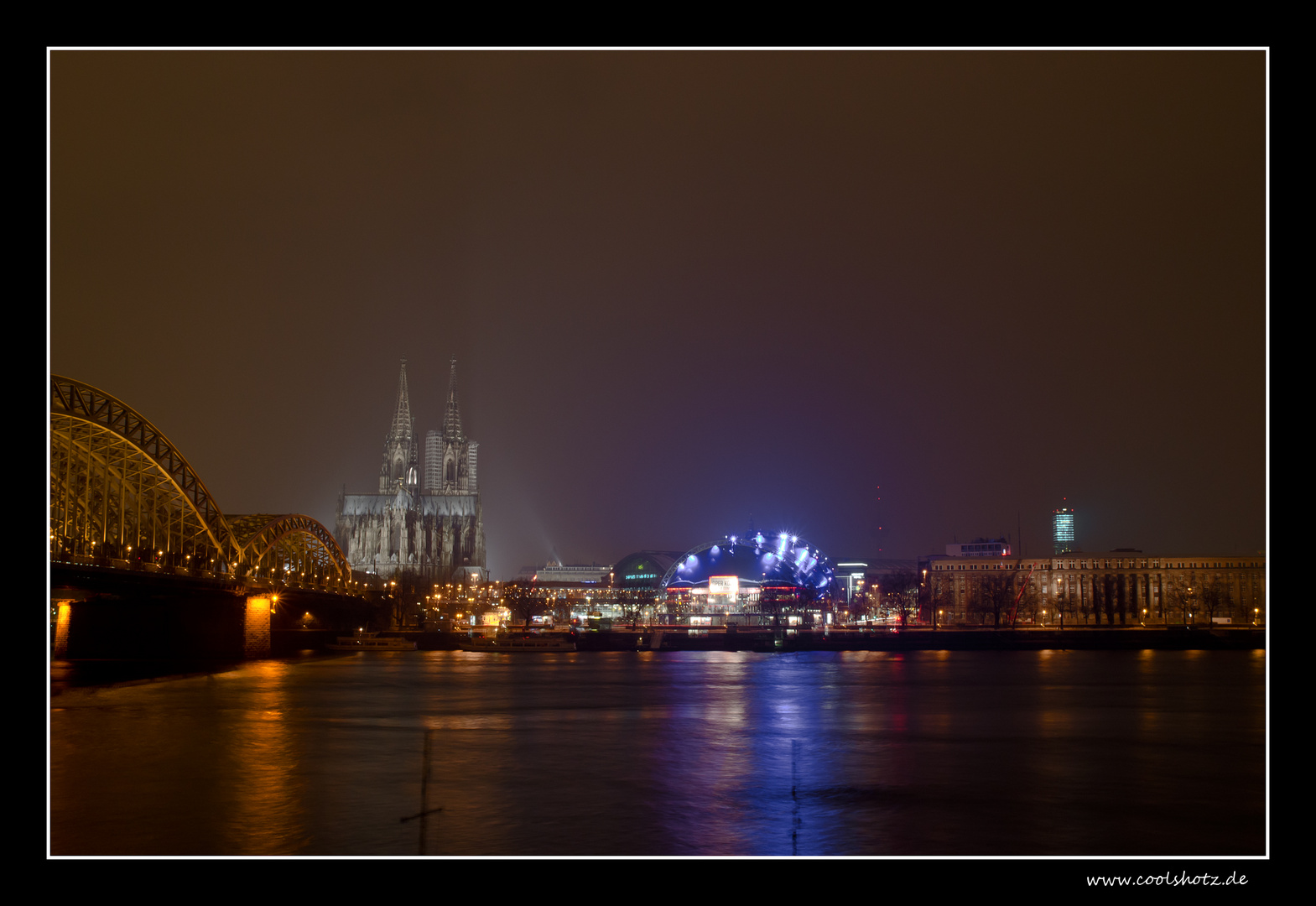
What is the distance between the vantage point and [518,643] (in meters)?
105

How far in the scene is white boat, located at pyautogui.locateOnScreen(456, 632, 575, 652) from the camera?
10456 centimetres

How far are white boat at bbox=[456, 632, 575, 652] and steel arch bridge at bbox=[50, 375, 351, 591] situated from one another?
15.0m

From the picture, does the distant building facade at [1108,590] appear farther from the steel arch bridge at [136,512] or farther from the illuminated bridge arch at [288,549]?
the steel arch bridge at [136,512]

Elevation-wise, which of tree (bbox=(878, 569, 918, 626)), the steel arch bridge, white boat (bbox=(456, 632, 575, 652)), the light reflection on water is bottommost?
tree (bbox=(878, 569, 918, 626))

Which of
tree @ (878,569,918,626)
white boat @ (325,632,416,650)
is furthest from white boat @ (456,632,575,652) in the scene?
tree @ (878,569,918,626)

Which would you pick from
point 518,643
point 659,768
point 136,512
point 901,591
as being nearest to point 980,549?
point 901,591

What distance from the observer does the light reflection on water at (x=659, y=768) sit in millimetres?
23469

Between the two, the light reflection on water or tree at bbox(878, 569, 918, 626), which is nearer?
the light reflection on water

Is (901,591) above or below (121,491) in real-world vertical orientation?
below

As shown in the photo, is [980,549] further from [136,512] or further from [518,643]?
[136,512]

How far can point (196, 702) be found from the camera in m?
49.0

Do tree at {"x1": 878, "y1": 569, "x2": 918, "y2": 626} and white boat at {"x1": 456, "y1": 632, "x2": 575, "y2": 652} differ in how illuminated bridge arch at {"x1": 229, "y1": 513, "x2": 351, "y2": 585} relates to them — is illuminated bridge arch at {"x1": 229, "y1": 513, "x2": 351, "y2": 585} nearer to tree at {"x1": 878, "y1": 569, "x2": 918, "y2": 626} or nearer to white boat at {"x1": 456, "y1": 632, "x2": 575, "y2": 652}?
white boat at {"x1": 456, "y1": 632, "x2": 575, "y2": 652}

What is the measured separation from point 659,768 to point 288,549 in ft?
260

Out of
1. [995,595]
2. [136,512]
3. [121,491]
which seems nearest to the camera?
[121,491]
